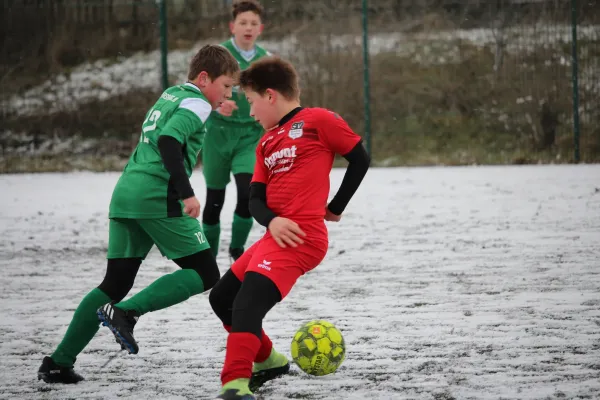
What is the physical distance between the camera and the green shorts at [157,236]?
4348 mm

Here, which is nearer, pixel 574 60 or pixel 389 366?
pixel 389 366

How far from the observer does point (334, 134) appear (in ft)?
13.1

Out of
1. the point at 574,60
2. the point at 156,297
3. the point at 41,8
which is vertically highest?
the point at 41,8

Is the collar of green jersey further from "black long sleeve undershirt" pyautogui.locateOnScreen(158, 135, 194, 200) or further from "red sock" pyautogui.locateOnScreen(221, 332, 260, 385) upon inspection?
"red sock" pyautogui.locateOnScreen(221, 332, 260, 385)

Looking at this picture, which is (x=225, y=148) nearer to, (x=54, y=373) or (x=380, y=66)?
(x=54, y=373)

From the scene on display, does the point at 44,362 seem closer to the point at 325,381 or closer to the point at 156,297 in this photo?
the point at 156,297

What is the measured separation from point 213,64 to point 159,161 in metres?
0.56

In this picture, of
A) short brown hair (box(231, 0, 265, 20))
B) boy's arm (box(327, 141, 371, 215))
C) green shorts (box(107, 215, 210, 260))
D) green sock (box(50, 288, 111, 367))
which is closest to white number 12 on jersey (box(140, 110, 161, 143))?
green shorts (box(107, 215, 210, 260))

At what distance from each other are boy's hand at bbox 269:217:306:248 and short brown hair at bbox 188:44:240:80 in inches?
41.3

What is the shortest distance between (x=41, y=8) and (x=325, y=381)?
40.2 ft

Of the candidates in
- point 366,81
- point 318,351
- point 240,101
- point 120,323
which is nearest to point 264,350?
point 318,351

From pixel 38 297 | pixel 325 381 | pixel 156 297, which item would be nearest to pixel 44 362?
pixel 156 297

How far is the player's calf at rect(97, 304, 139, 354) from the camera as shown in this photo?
4.02m

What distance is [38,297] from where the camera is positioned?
243 inches
